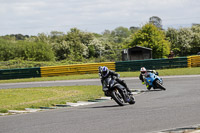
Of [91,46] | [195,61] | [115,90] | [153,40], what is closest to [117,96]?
[115,90]

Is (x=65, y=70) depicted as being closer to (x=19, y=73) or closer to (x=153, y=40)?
(x=19, y=73)

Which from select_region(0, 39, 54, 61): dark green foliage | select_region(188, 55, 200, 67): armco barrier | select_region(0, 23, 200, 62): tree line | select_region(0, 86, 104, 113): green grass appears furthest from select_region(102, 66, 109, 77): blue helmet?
select_region(0, 39, 54, 61): dark green foliage

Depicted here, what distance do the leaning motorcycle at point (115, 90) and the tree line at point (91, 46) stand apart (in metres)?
41.5

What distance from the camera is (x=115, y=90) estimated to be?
41.1 ft

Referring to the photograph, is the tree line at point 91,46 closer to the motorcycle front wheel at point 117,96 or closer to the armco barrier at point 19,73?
the armco barrier at point 19,73

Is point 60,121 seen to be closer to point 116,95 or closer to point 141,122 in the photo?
point 141,122

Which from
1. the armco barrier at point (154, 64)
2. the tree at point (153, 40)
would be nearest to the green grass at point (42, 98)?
the armco barrier at point (154, 64)

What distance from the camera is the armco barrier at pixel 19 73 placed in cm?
A: 3744

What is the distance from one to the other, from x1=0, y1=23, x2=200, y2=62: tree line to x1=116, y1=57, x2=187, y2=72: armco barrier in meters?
18.7

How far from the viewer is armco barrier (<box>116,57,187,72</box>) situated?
3466 centimetres

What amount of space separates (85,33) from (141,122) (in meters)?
85.0

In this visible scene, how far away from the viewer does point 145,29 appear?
63.5m

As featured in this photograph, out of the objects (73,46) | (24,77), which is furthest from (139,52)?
(73,46)

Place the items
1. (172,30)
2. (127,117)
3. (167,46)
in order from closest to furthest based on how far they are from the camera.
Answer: (127,117) < (167,46) < (172,30)
